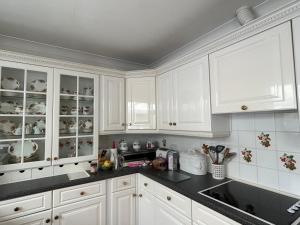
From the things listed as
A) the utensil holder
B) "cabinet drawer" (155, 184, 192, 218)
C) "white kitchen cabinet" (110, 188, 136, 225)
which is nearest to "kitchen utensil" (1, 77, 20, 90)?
"white kitchen cabinet" (110, 188, 136, 225)

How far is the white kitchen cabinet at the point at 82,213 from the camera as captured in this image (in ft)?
4.98

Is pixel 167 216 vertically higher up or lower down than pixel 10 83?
lower down

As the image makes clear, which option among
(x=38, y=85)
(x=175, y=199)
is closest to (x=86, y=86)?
(x=38, y=85)

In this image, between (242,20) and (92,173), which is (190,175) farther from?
(242,20)

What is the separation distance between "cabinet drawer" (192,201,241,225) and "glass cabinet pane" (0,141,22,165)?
5.16 ft

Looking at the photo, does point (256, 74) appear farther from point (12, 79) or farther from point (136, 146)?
point (12, 79)

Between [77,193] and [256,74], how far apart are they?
1772mm

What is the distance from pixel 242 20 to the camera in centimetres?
140

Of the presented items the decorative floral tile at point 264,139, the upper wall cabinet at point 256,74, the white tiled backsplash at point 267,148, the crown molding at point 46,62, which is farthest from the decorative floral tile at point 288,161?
the crown molding at point 46,62

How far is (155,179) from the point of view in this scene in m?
1.67

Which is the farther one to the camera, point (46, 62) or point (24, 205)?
point (46, 62)

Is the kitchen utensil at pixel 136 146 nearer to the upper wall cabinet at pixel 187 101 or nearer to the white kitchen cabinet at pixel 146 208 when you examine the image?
the upper wall cabinet at pixel 187 101

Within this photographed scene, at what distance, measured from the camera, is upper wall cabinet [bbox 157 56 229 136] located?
1539mm

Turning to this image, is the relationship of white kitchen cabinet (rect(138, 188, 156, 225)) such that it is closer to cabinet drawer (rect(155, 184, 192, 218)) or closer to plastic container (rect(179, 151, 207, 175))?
cabinet drawer (rect(155, 184, 192, 218))
